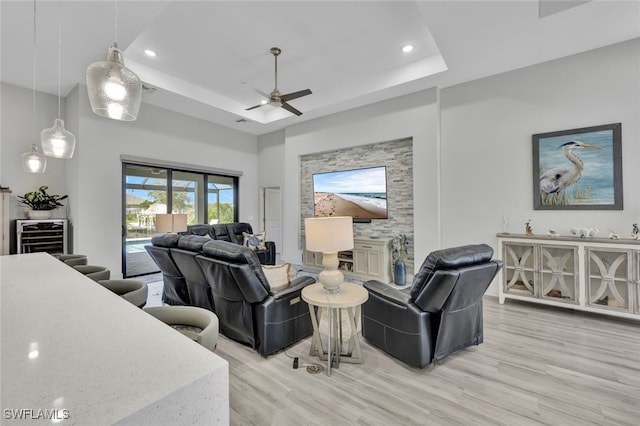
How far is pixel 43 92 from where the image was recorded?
4.79 metres

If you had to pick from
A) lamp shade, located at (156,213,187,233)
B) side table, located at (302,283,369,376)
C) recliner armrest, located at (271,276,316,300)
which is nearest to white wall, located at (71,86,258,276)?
lamp shade, located at (156,213,187,233)

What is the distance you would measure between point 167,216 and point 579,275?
6.00m

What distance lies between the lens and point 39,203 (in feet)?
14.7

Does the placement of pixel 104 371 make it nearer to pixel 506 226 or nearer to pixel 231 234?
pixel 506 226

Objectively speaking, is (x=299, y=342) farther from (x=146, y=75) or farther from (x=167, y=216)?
(x=146, y=75)

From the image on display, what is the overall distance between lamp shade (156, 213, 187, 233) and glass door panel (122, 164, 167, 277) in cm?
116

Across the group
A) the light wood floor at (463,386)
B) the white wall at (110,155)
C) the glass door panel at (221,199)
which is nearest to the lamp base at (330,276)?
the light wood floor at (463,386)

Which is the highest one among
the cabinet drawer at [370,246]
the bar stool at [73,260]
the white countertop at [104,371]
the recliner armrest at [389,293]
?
the white countertop at [104,371]

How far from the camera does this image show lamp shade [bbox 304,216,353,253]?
2297 millimetres

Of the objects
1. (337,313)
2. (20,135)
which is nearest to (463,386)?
(337,313)

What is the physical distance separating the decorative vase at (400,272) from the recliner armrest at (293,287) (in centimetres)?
253

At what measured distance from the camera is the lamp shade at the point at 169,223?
15.2 ft

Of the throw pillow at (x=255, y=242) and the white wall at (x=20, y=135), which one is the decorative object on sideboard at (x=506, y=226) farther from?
the white wall at (x=20, y=135)

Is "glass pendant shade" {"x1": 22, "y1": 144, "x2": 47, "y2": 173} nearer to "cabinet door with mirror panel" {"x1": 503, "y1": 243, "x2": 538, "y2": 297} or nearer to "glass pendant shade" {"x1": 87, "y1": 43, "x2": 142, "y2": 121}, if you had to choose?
"glass pendant shade" {"x1": 87, "y1": 43, "x2": 142, "y2": 121}
